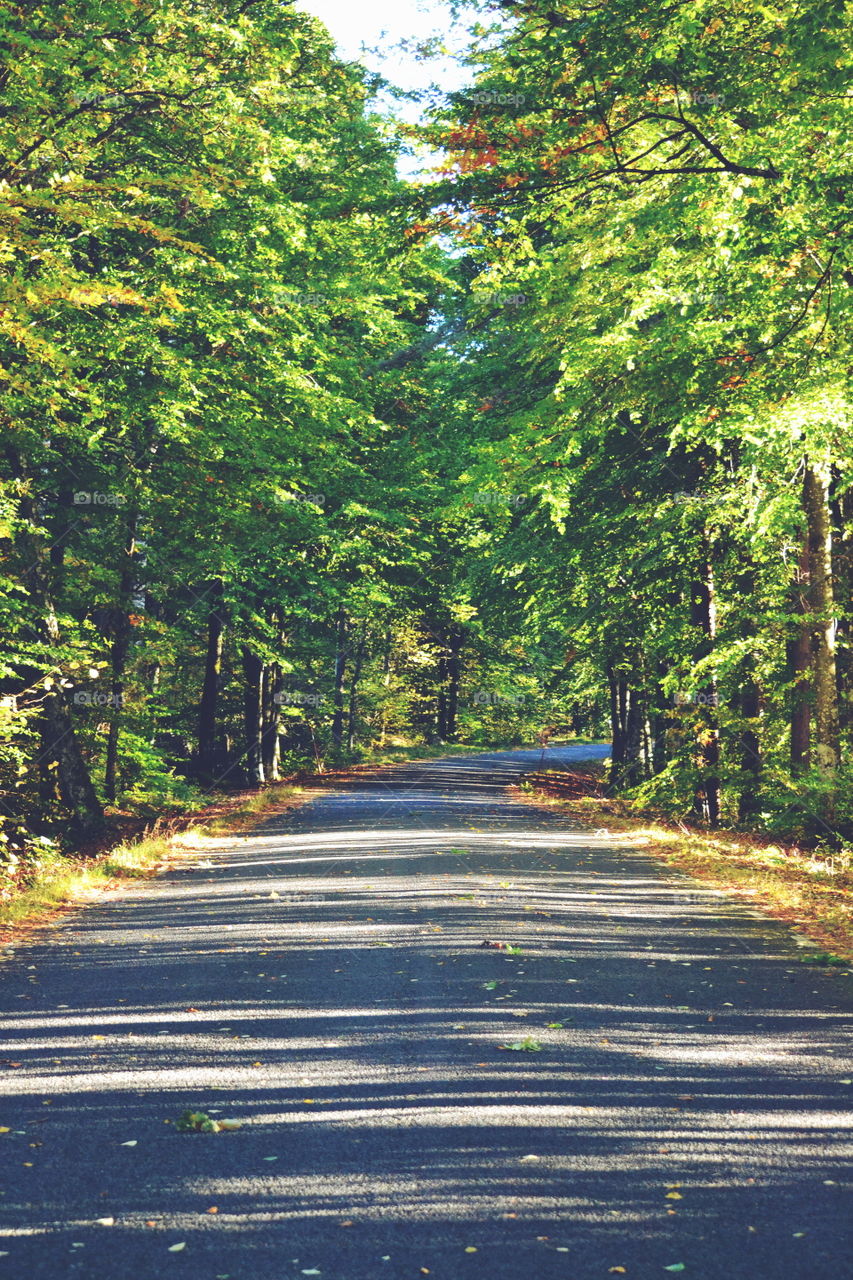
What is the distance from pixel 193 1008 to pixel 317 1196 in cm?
301

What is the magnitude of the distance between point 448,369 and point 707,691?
521 inches

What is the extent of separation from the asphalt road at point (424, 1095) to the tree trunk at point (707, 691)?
708 cm

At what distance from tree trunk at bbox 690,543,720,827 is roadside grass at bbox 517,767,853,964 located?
102cm

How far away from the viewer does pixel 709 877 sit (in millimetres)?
12773

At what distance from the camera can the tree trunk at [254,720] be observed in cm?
2752

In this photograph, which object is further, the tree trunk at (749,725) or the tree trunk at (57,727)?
the tree trunk at (749,725)

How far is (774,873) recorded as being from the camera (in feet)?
40.8

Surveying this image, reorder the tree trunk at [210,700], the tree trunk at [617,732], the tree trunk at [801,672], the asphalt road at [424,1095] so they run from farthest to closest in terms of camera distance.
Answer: the tree trunk at [617,732]
the tree trunk at [210,700]
the tree trunk at [801,672]
the asphalt road at [424,1095]

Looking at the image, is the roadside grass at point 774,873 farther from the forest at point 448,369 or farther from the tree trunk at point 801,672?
the tree trunk at point 801,672

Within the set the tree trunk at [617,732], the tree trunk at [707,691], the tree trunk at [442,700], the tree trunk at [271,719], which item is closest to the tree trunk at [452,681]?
the tree trunk at [442,700]

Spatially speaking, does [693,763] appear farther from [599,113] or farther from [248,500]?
[599,113]

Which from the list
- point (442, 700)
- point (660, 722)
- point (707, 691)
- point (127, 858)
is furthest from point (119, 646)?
point (442, 700)

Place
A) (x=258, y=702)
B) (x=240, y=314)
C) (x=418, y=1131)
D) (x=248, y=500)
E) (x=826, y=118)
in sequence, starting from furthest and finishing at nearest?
(x=258, y=702) → (x=248, y=500) → (x=240, y=314) → (x=826, y=118) → (x=418, y=1131)

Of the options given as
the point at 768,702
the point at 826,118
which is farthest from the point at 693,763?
the point at 826,118
